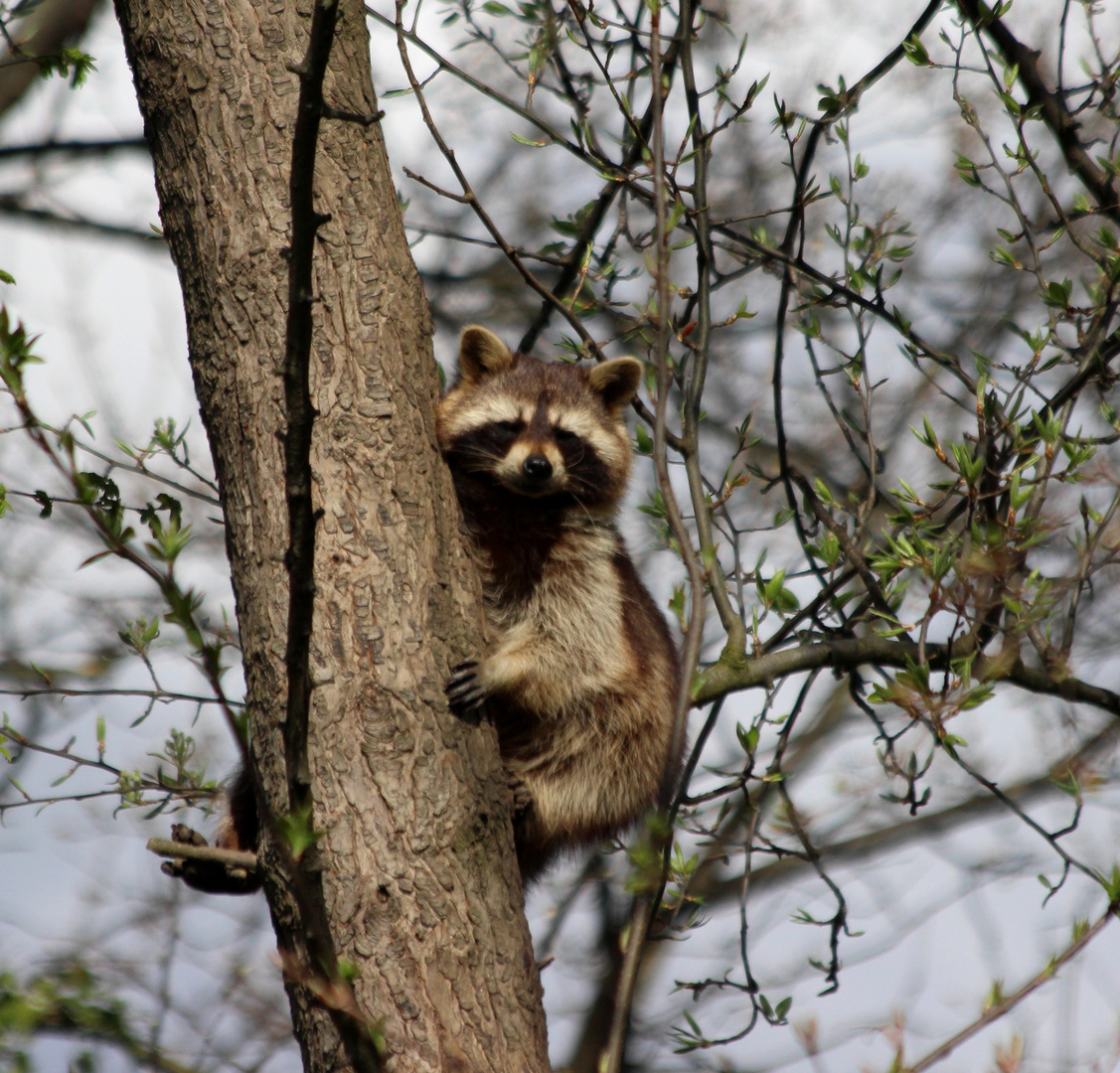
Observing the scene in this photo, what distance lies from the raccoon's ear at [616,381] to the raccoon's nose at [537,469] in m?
0.65

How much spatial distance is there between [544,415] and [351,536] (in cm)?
182

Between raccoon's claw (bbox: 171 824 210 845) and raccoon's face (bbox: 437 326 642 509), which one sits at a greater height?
raccoon's face (bbox: 437 326 642 509)

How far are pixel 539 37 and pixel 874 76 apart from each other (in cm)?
123

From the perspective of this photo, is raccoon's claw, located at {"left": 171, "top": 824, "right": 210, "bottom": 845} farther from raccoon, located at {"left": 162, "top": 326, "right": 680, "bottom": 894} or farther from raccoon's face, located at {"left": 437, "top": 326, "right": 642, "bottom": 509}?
raccoon's face, located at {"left": 437, "top": 326, "right": 642, "bottom": 509}

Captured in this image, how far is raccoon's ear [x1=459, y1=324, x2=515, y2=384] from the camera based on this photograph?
447cm

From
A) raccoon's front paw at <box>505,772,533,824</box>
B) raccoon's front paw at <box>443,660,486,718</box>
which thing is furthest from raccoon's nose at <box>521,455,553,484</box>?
raccoon's front paw at <box>443,660,486,718</box>

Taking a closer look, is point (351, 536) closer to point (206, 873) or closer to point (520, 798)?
point (520, 798)

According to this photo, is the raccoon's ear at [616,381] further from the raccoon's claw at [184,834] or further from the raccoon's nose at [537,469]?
the raccoon's claw at [184,834]

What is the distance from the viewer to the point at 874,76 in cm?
366

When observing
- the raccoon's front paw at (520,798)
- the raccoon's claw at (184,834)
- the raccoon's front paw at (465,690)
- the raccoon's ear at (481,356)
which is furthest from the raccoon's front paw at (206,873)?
the raccoon's ear at (481,356)

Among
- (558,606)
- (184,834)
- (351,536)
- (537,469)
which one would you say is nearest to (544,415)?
(537,469)

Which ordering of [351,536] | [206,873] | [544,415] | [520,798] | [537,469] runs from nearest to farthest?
[351,536]
[520,798]
[206,873]
[537,469]
[544,415]

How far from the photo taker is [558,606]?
12.4ft

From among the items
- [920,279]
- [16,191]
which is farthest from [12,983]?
[920,279]
